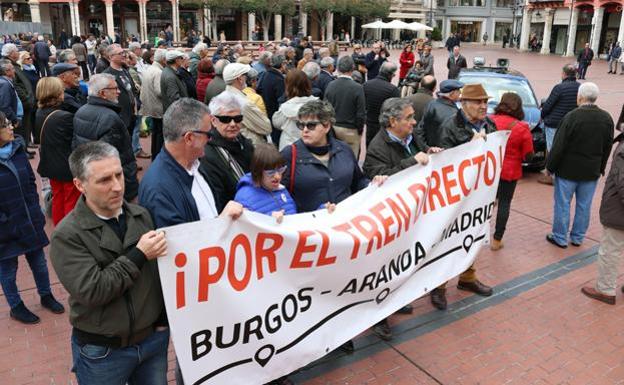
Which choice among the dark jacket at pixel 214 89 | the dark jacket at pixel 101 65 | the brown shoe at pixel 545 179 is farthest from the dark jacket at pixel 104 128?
the brown shoe at pixel 545 179

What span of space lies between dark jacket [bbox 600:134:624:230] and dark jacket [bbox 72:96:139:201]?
4.76 m

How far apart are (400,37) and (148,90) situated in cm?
6455

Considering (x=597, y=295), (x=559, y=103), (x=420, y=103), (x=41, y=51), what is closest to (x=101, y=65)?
(x=420, y=103)

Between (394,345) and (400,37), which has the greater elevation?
(400,37)

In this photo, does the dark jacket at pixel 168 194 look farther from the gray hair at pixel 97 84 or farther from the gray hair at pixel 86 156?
the gray hair at pixel 97 84

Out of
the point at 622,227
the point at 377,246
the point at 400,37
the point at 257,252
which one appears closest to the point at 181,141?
the point at 257,252

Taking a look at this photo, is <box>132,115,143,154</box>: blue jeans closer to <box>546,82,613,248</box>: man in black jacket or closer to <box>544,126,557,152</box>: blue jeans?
<box>546,82,613,248</box>: man in black jacket

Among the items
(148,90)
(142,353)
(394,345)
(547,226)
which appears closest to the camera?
(142,353)

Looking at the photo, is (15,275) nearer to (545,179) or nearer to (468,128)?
(468,128)

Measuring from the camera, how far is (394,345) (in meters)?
4.56

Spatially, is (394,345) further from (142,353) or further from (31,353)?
(31,353)

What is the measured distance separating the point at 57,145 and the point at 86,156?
131 inches

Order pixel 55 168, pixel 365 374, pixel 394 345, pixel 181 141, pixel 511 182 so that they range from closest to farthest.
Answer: pixel 181 141
pixel 365 374
pixel 394 345
pixel 55 168
pixel 511 182

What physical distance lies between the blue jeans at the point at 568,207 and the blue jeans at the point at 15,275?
19.4 ft
